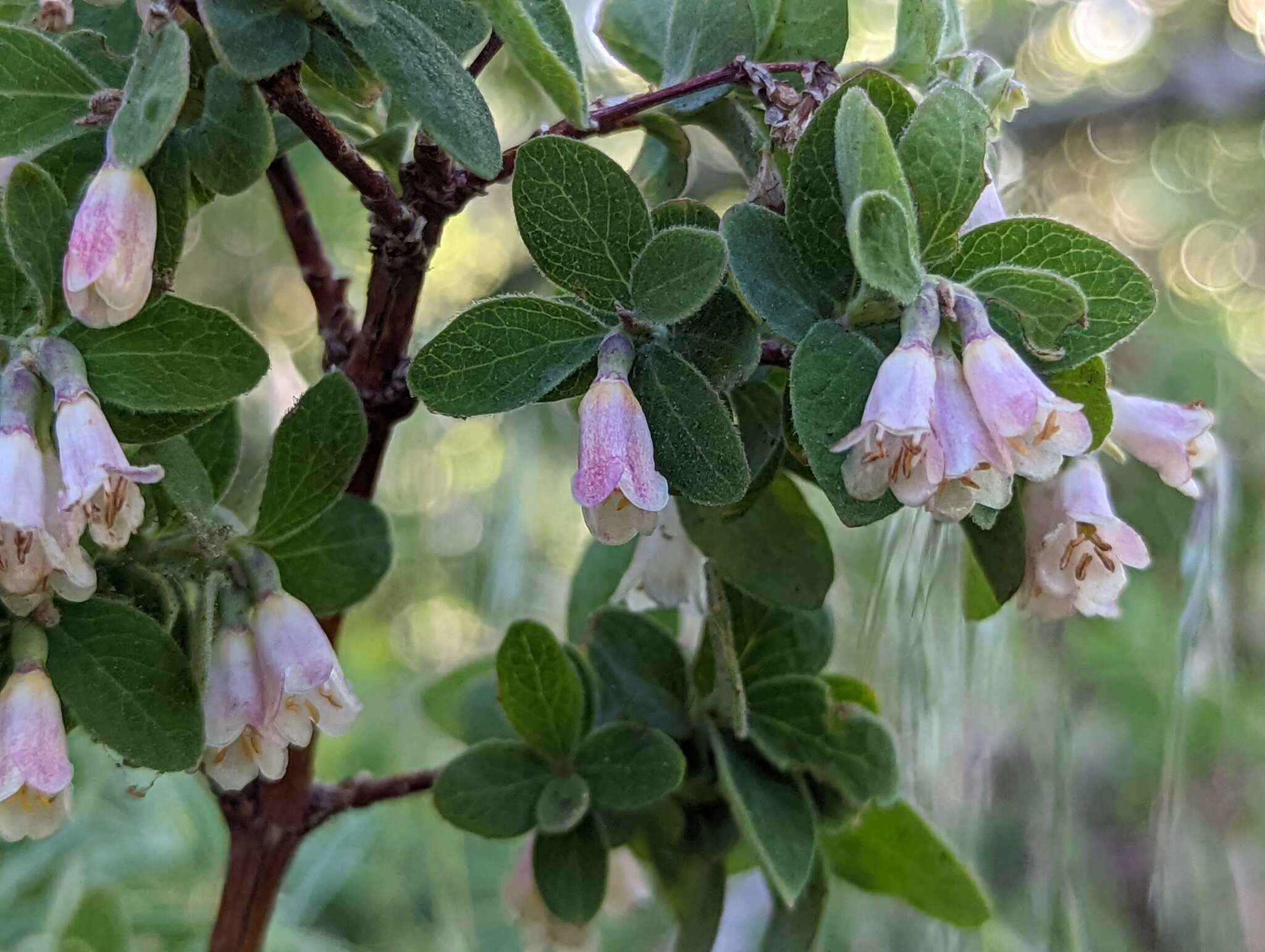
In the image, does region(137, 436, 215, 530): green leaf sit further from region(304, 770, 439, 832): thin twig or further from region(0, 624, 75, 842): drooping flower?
region(304, 770, 439, 832): thin twig

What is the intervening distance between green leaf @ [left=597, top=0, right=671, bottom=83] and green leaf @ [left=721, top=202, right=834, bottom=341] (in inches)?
5.5

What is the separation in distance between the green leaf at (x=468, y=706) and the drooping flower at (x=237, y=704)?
0.61 feet

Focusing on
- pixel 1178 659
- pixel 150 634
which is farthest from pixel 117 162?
pixel 1178 659

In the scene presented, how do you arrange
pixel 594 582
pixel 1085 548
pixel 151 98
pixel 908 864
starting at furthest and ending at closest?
pixel 594 582, pixel 908 864, pixel 1085 548, pixel 151 98

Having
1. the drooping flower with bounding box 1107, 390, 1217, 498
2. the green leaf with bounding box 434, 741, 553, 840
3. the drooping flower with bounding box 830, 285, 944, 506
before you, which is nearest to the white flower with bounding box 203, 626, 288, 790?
the green leaf with bounding box 434, 741, 553, 840

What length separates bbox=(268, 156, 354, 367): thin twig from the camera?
0.46m

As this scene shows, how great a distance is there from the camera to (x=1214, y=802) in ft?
3.18

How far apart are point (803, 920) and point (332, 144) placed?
1.23 ft

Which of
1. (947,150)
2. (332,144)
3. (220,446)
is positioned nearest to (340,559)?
(220,446)

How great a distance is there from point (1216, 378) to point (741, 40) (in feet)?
2.24

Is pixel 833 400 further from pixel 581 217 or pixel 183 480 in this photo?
pixel 183 480

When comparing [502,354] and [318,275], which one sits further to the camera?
[318,275]

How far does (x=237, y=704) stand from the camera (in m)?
0.36

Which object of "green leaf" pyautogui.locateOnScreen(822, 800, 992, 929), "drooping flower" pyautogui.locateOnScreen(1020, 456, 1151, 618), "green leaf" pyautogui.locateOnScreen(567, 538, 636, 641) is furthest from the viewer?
"green leaf" pyautogui.locateOnScreen(567, 538, 636, 641)
